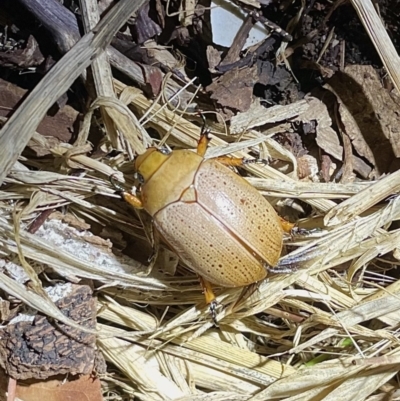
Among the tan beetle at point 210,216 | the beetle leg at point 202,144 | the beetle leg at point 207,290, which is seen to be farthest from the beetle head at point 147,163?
the beetle leg at point 207,290

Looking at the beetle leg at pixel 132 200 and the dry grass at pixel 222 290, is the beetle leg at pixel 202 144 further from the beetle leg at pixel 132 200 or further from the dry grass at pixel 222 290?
the beetle leg at pixel 132 200

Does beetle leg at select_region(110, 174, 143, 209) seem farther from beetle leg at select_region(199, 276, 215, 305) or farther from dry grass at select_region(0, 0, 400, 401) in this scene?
beetle leg at select_region(199, 276, 215, 305)

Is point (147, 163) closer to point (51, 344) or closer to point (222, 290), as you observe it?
point (222, 290)

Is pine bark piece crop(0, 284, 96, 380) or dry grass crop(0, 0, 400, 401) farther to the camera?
pine bark piece crop(0, 284, 96, 380)

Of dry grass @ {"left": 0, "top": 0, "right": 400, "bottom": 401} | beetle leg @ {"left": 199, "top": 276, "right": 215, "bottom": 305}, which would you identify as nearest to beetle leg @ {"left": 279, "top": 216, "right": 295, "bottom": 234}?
dry grass @ {"left": 0, "top": 0, "right": 400, "bottom": 401}

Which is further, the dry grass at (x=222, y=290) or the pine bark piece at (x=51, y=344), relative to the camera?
the pine bark piece at (x=51, y=344)

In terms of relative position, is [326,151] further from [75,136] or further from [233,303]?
[75,136]

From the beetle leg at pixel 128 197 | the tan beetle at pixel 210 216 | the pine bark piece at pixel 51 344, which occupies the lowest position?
the pine bark piece at pixel 51 344

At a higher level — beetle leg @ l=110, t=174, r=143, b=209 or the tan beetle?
the tan beetle
